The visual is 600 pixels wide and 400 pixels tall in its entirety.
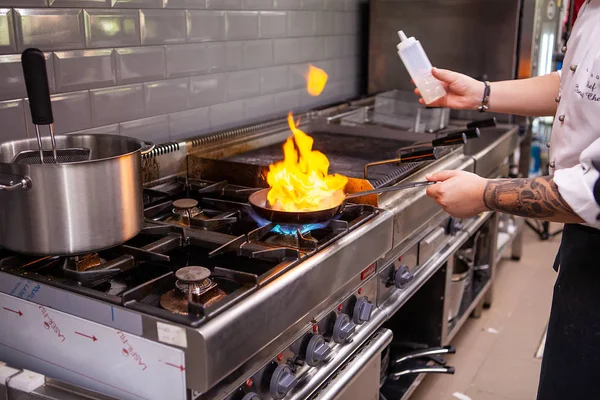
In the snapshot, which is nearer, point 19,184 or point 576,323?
point 19,184

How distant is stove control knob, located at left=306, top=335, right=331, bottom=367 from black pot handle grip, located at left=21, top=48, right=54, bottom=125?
0.74 meters

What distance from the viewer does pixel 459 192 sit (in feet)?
4.91

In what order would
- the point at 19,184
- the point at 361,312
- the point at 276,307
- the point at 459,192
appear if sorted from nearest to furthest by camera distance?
the point at 19,184 → the point at 276,307 → the point at 459,192 → the point at 361,312

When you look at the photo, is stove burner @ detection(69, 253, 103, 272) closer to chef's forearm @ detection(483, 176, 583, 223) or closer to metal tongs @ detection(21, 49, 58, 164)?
metal tongs @ detection(21, 49, 58, 164)

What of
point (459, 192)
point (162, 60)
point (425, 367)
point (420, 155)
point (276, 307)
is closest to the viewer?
point (276, 307)

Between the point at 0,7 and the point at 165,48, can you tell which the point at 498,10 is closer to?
the point at 165,48

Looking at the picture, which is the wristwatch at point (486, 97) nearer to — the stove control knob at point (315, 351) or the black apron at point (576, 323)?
the black apron at point (576, 323)

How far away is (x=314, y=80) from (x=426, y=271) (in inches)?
48.4

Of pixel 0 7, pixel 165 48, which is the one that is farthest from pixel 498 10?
pixel 0 7

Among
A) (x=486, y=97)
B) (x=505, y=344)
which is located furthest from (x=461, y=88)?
(x=505, y=344)

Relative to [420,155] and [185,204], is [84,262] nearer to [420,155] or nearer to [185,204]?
[185,204]

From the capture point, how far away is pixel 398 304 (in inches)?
75.6

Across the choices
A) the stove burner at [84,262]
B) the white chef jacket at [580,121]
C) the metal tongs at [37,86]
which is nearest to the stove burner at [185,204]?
the stove burner at [84,262]

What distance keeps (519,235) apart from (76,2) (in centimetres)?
299
